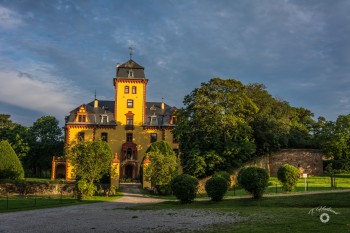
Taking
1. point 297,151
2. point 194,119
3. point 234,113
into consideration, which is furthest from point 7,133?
point 297,151

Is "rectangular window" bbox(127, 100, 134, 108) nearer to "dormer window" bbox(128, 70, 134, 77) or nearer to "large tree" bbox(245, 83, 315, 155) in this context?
"dormer window" bbox(128, 70, 134, 77)

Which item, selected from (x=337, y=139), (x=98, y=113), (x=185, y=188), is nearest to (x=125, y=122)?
(x=98, y=113)

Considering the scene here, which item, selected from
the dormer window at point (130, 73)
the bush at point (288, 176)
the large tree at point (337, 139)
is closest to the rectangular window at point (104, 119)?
the dormer window at point (130, 73)

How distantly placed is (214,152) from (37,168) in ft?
122

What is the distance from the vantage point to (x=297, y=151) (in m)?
43.9

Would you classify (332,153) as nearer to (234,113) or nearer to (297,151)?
(297,151)

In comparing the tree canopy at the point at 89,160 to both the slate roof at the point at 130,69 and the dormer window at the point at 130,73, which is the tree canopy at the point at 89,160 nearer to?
the slate roof at the point at 130,69

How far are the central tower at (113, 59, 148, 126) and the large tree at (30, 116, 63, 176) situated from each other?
13840 mm

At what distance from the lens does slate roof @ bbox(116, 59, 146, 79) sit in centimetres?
5269

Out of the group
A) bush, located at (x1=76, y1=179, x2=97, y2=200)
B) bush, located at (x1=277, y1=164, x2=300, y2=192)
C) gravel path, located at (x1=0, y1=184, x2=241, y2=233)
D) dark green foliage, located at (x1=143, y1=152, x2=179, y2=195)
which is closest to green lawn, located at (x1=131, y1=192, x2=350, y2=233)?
gravel path, located at (x1=0, y1=184, x2=241, y2=233)

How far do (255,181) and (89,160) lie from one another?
14.7 metres

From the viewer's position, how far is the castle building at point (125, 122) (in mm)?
50844

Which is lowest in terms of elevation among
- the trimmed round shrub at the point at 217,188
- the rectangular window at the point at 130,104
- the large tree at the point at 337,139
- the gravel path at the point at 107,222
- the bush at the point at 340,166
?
the gravel path at the point at 107,222

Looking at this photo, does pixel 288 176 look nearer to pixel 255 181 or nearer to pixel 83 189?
pixel 255 181
